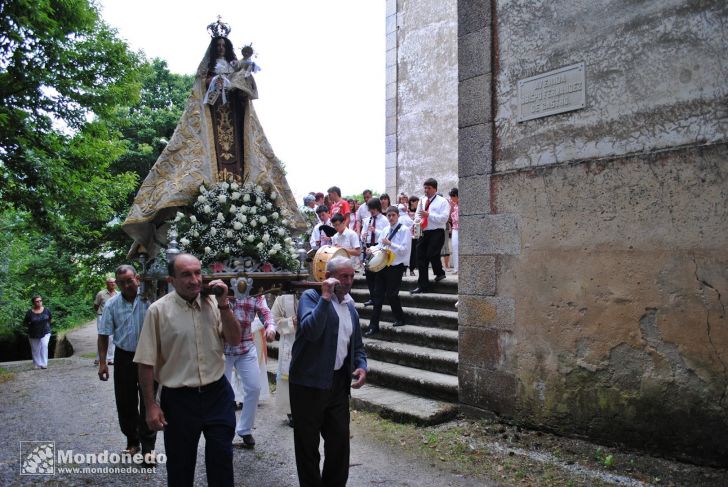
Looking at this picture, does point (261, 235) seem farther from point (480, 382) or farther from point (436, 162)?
point (436, 162)

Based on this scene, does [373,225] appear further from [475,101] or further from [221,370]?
[221,370]

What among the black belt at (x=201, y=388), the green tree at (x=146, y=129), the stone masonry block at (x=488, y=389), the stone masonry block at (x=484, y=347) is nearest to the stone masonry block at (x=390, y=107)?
the green tree at (x=146, y=129)

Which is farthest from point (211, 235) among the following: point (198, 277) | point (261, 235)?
point (198, 277)

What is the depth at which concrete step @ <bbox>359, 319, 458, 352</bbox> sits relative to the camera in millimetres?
7786

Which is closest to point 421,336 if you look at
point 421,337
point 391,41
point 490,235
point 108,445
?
point 421,337

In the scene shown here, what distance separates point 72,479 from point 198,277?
2798 mm

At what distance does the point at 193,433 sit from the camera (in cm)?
357

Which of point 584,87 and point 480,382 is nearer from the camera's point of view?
point 584,87

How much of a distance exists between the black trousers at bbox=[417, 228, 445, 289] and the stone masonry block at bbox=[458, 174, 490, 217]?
8.43 feet

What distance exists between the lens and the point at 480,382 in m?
6.43

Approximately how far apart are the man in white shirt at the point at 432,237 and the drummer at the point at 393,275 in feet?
1.23

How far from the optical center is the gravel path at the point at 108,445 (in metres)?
5.03

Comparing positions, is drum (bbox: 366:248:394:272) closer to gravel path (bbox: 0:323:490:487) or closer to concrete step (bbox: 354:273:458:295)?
concrete step (bbox: 354:273:458:295)

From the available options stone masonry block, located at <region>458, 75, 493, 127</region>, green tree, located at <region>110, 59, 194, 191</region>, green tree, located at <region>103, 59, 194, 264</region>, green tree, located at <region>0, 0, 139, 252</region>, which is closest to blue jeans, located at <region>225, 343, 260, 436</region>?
stone masonry block, located at <region>458, 75, 493, 127</region>
